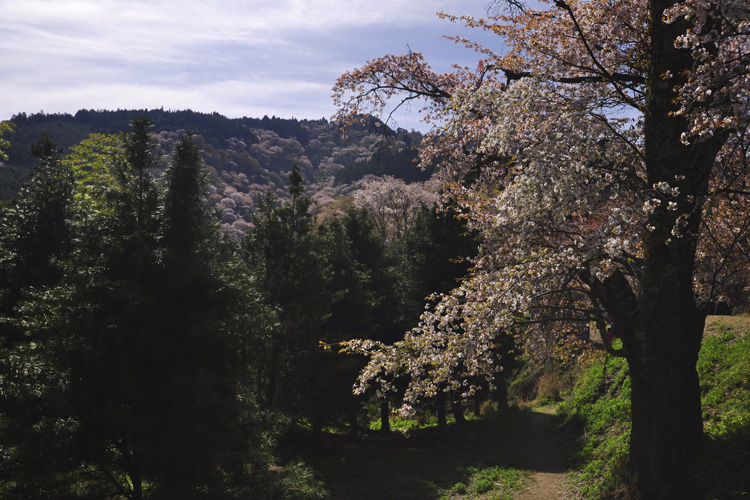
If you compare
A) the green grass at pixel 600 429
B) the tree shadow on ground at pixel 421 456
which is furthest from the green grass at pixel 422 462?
the green grass at pixel 600 429

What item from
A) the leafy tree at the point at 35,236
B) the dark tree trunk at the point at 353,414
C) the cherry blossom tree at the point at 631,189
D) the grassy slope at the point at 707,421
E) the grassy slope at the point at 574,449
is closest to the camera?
the cherry blossom tree at the point at 631,189

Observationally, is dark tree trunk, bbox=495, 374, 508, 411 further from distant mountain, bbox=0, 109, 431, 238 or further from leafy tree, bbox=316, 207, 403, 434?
distant mountain, bbox=0, 109, 431, 238

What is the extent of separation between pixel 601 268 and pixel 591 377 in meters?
13.0

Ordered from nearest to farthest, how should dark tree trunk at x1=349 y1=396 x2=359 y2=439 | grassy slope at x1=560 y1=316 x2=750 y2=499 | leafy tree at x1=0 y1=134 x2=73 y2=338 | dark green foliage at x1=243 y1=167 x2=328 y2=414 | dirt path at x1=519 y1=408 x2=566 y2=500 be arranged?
grassy slope at x1=560 y1=316 x2=750 y2=499, leafy tree at x1=0 y1=134 x2=73 y2=338, dirt path at x1=519 y1=408 x2=566 y2=500, dark green foliage at x1=243 y1=167 x2=328 y2=414, dark tree trunk at x1=349 y1=396 x2=359 y2=439

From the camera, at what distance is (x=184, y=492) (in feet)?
27.7

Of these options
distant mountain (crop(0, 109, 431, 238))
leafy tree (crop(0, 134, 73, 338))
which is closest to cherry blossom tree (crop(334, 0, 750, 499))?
leafy tree (crop(0, 134, 73, 338))

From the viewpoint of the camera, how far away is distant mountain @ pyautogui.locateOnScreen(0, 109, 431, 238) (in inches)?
3039

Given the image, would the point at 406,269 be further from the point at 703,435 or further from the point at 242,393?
the point at 703,435

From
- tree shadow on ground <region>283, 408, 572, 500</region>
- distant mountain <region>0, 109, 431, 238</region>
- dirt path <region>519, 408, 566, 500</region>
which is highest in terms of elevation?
distant mountain <region>0, 109, 431, 238</region>

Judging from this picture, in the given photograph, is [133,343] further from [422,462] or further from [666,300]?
[422,462]

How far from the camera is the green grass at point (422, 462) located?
13523 millimetres

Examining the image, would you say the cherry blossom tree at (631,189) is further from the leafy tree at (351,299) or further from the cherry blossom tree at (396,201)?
the cherry blossom tree at (396,201)

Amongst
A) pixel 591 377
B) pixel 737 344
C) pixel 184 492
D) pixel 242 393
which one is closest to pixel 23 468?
pixel 184 492

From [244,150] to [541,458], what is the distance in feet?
451
